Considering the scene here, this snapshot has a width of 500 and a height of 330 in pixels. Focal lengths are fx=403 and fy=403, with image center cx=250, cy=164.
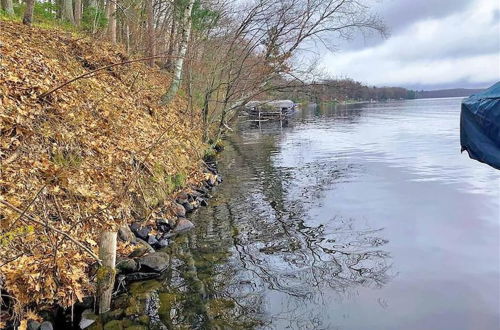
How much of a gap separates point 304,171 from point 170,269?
35.3ft

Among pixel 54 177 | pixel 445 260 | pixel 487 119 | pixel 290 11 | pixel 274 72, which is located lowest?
pixel 445 260

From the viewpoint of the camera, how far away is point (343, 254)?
7773 mm

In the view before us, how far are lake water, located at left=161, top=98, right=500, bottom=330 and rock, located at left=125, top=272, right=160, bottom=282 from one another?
271 mm

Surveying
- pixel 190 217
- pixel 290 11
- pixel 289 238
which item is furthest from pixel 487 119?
pixel 290 11

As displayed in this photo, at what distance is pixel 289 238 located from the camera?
8578 millimetres

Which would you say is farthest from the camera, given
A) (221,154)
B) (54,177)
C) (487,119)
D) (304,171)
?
(221,154)

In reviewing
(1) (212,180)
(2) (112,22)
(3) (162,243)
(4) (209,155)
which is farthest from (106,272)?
(2) (112,22)

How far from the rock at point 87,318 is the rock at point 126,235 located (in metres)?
1.90

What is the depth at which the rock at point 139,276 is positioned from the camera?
6153 millimetres

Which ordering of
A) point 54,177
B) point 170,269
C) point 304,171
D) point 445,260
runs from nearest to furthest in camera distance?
point 54,177 → point 170,269 → point 445,260 → point 304,171

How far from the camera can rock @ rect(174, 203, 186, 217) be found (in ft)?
31.3

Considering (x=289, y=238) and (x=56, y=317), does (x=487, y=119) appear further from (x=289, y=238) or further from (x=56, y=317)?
(x=56, y=317)

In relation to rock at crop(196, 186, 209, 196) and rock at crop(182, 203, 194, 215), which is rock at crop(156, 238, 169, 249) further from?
rock at crop(196, 186, 209, 196)

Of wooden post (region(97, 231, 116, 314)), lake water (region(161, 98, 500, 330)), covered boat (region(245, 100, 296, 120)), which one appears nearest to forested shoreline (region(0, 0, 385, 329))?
wooden post (region(97, 231, 116, 314))
